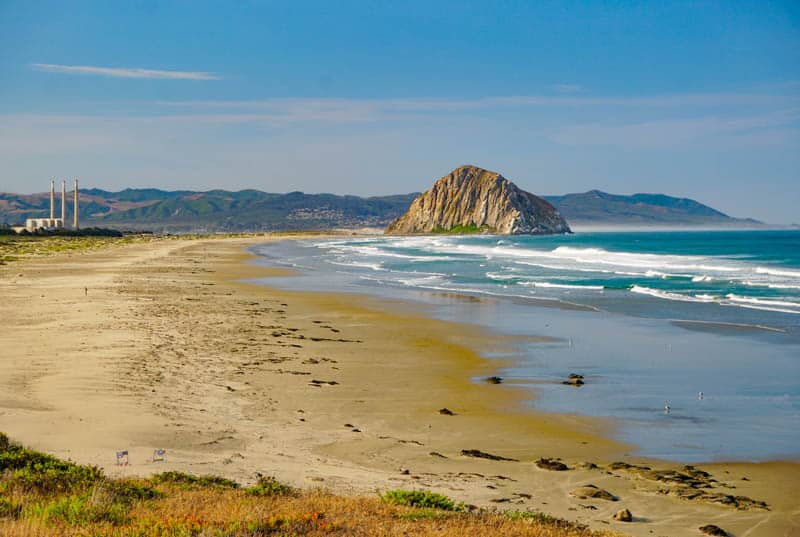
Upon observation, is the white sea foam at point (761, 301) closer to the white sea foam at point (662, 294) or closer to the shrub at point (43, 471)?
the white sea foam at point (662, 294)

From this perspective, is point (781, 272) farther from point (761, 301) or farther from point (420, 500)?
point (420, 500)

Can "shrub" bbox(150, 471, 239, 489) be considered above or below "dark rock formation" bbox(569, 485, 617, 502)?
above

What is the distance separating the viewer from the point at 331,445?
427 inches

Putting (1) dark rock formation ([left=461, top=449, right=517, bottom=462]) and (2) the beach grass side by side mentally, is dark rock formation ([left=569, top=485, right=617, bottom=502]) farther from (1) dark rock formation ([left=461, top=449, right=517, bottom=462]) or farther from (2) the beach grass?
(1) dark rock formation ([left=461, top=449, right=517, bottom=462])

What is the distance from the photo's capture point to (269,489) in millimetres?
8008

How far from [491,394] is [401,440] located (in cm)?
378

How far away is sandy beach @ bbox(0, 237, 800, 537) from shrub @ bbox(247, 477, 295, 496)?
51 cm

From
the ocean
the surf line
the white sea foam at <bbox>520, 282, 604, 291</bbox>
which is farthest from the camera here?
the white sea foam at <bbox>520, 282, 604, 291</bbox>

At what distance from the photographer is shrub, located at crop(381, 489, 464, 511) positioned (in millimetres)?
7742

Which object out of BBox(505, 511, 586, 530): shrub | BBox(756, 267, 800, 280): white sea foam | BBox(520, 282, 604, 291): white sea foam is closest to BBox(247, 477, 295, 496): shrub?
BBox(505, 511, 586, 530): shrub

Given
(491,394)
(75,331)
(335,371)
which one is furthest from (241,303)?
(491,394)

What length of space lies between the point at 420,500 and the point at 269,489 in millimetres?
1515

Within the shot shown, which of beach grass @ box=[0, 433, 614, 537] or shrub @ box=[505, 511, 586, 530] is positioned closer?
beach grass @ box=[0, 433, 614, 537]

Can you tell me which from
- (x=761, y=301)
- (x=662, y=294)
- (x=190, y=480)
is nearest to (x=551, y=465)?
(x=190, y=480)
